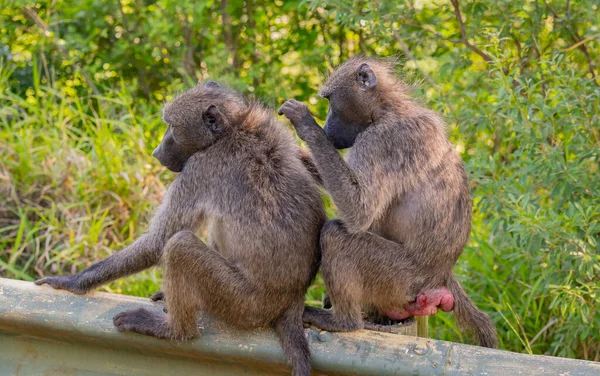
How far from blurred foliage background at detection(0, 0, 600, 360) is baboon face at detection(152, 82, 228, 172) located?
542 mm

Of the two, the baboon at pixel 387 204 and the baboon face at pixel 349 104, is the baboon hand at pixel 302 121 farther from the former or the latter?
the baboon face at pixel 349 104

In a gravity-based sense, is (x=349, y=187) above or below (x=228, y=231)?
above

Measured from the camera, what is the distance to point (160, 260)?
3135 mm

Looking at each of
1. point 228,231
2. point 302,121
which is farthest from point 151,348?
point 302,121

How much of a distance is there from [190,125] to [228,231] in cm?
47

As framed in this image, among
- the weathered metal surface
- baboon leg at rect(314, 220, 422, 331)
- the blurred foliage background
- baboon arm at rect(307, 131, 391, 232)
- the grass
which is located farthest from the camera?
the grass

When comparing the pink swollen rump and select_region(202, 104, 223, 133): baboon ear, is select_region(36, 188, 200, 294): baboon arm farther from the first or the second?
the pink swollen rump

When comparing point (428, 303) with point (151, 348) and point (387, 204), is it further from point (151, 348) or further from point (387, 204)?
point (151, 348)

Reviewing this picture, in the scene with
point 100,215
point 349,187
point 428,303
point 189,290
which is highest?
point 349,187

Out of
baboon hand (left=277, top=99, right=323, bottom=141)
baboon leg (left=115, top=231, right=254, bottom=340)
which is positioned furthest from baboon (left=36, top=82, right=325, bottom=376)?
baboon hand (left=277, top=99, right=323, bottom=141)

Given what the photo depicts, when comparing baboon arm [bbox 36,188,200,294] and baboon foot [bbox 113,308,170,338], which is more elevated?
baboon arm [bbox 36,188,200,294]

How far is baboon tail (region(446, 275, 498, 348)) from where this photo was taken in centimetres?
329

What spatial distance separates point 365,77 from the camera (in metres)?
3.39

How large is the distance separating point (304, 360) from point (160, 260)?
0.71 meters
